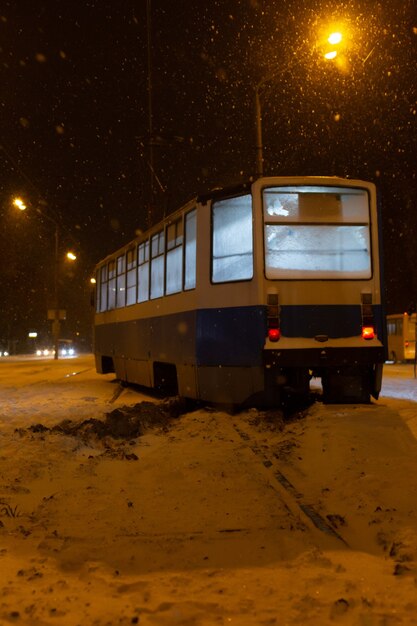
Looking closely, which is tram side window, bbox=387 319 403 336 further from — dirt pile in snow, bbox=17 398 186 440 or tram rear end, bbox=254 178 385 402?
dirt pile in snow, bbox=17 398 186 440

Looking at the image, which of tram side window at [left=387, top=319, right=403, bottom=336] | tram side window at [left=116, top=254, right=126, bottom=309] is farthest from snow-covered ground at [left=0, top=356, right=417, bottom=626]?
tram side window at [left=387, top=319, right=403, bottom=336]

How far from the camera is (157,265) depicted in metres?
12.4

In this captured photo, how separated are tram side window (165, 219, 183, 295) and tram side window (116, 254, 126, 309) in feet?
12.3

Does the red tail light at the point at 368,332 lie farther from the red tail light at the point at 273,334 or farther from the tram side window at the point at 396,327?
the tram side window at the point at 396,327

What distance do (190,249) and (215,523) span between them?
605cm

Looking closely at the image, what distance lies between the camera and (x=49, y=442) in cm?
791

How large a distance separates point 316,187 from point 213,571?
6.60 meters

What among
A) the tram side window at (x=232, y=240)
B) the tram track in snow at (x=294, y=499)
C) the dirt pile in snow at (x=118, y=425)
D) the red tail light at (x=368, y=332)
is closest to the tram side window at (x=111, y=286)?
the dirt pile in snow at (x=118, y=425)

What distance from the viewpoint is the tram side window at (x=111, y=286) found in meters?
16.4

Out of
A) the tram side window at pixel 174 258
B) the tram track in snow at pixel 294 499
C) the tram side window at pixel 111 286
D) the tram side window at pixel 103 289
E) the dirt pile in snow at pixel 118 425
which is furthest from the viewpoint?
Answer: the tram side window at pixel 103 289

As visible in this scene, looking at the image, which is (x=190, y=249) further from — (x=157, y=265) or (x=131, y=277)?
(x=131, y=277)

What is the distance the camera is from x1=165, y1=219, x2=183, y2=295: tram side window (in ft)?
36.0

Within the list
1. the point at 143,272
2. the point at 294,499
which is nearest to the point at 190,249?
the point at 143,272

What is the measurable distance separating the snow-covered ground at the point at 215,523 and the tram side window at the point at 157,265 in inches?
149
